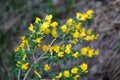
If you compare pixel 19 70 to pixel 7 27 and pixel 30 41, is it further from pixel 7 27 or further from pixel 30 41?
pixel 7 27

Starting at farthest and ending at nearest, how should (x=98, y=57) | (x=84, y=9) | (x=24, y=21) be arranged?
(x=24, y=21) → (x=84, y=9) → (x=98, y=57)

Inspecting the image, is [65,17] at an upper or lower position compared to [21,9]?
lower

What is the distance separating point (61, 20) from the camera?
13.1 feet

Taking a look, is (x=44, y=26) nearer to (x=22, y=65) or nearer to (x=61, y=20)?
(x=22, y=65)

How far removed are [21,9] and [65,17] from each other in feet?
1.95

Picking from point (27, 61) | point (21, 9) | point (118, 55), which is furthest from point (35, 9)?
point (27, 61)

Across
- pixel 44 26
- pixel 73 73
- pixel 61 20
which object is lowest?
pixel 73 73

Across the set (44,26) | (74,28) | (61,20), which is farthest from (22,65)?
(61,20)

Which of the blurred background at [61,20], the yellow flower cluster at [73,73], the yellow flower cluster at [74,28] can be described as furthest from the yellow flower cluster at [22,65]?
the blurred background at [61,20]

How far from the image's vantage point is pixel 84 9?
12.9 ft

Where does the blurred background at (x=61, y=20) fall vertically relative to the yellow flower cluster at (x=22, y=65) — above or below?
above

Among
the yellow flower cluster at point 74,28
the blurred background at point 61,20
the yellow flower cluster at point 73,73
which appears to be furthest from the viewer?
the blurred background at point 61,20

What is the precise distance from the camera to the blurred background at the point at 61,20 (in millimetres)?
3330

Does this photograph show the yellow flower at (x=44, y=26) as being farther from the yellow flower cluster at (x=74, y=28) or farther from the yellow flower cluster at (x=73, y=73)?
the yellow flower cluster at (x=73, y=73)
